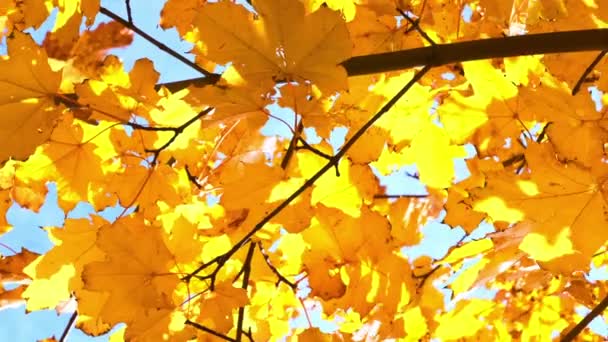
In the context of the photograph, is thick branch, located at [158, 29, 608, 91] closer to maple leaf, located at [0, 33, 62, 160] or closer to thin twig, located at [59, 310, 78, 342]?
maple leaf, located at [0, 33, 62, 160]

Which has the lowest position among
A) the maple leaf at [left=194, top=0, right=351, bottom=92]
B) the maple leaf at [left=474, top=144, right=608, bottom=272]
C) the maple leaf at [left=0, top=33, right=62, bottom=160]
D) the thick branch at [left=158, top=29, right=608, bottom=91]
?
the maple leaf at [left=474, top=144, right=608, bottom=272]

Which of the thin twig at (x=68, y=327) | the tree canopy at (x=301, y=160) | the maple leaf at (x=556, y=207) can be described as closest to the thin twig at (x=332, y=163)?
the tree canopy at (x=301, y=160)

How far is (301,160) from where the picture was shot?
4.72ft

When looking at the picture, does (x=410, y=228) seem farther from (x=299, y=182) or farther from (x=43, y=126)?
(x=43, y=126)

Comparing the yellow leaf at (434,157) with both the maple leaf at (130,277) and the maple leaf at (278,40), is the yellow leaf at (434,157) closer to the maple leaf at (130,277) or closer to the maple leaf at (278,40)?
the maple leaf at (278,40)

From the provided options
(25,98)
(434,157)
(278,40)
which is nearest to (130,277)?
(25,98)

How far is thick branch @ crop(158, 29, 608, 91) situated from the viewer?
42.5 inches

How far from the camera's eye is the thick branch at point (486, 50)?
3.54 feet

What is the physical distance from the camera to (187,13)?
2117mm

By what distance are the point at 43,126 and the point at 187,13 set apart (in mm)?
1036

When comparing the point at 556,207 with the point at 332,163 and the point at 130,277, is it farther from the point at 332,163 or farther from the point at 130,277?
the point at 130,277

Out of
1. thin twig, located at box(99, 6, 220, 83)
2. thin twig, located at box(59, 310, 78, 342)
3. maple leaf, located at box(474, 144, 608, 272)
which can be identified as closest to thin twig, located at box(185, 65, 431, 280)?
maple leaf, located at box(474, 144, 608, 272)

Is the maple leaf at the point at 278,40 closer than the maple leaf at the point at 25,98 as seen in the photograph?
Yes

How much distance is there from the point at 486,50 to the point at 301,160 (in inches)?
20.5
